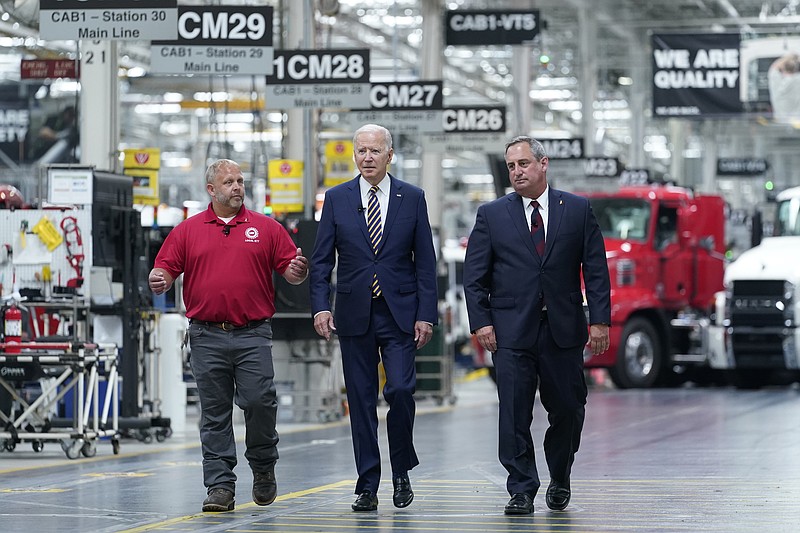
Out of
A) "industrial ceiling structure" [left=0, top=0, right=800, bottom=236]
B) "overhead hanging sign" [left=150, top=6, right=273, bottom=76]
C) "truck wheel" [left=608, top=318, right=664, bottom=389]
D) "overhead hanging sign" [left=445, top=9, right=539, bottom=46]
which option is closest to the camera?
"overhead hanging sign" [left=150, top=6, right=273, bottom=76]

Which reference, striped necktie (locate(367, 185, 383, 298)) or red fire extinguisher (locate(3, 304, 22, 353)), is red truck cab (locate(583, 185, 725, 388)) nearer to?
red fire extinguisher (locate(3, 304, 22, 353))

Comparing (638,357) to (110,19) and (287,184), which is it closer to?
(287,184)

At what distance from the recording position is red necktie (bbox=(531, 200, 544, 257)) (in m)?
8.75

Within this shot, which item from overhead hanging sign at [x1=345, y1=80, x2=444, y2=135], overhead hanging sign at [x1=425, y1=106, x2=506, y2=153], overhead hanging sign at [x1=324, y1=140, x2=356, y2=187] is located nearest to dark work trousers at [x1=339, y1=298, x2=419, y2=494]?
overhead hanging sign at [x1=345, y1=80, x2=444, y2=135]

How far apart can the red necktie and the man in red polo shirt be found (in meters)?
1.28

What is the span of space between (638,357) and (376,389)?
17.4 m

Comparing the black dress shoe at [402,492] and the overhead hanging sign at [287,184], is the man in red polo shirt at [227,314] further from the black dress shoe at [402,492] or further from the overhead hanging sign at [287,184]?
the overhead hanging sign at [287,184]

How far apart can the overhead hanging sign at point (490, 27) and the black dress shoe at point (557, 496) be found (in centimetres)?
1612

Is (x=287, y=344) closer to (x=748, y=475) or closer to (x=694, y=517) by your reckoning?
(x=748, y=475)

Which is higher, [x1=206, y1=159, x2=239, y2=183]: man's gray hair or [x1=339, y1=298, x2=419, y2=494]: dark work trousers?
[x1=206, y1=159, x2=239, y2=183]: man's gray hair

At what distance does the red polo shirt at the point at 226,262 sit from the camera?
890 cm

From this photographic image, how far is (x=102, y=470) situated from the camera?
1212 cm

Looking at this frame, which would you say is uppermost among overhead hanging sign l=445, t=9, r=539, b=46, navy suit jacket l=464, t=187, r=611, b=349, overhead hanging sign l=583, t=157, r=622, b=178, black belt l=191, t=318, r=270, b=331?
overhead hanging sign l=445, t=9, r=539, b=46

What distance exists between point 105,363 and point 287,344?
4942 mm
